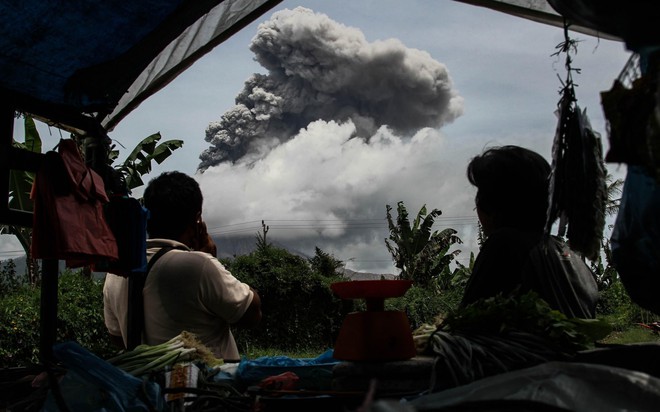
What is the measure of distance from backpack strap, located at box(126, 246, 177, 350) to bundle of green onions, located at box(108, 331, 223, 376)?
0.58 m

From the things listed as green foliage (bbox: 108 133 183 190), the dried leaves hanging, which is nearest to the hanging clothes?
the dried leaves hanging

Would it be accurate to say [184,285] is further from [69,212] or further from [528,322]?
[528,322]

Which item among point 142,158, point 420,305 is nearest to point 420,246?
point 420,305

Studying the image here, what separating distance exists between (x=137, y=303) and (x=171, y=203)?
1.77 ft

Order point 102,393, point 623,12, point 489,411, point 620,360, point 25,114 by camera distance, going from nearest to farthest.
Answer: point 489,411 < point 623,12 < point 620,360 < point 102,393 < point 25,114

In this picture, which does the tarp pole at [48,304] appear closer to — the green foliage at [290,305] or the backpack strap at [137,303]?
the backpack strap at [137,303]

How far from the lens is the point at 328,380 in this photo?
8.79ft

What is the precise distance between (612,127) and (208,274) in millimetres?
2098

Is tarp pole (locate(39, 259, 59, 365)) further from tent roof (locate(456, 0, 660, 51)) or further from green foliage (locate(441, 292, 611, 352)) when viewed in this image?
tent roof (locate(456, 0, 660, 51))

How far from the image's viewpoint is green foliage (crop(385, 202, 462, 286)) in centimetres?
2380

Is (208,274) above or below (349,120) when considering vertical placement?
below

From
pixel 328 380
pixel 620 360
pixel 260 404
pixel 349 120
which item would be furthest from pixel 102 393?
pixel 349 120

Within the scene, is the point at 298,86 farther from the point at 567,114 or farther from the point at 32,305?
the point at 567,114

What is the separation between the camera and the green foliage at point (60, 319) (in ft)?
36.7
